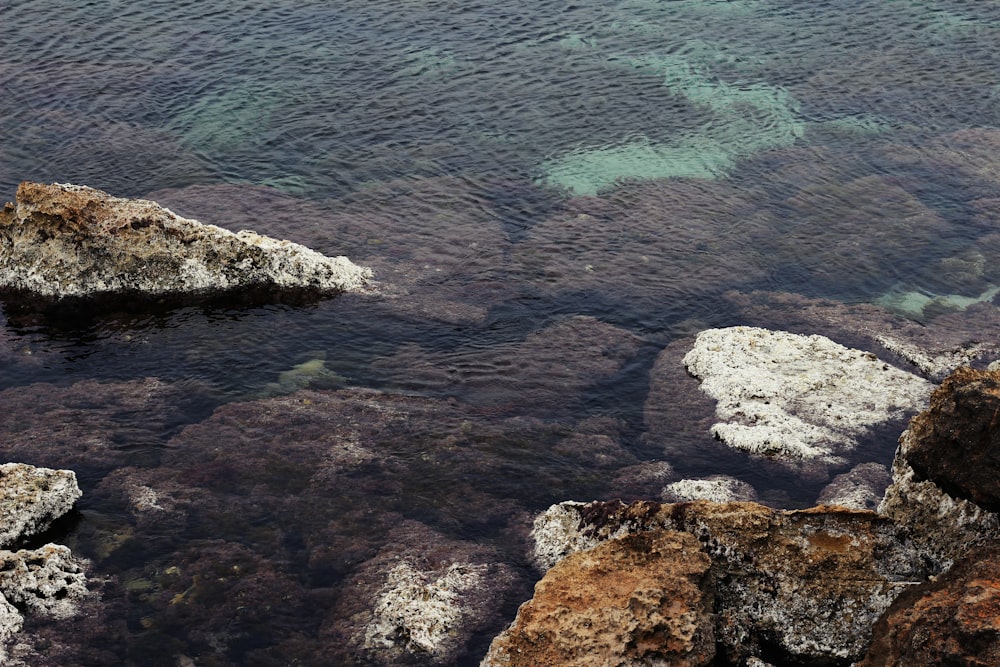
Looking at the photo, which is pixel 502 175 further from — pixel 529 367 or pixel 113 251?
pixel 113 251

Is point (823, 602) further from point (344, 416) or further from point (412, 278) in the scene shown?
point (412, 278)

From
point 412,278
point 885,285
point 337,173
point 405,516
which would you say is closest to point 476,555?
point 405,516

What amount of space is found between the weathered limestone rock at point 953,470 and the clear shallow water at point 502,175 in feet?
→ 16.9

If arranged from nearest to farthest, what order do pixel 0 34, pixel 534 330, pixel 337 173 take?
A: pixel 534 330, pixel 337 173, pixel 0 34

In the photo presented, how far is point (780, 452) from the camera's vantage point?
2470 centimetres

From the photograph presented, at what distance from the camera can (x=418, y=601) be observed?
766 inches

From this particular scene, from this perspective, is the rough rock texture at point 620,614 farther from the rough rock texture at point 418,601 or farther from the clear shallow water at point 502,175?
the clear shallow water at point 502,175

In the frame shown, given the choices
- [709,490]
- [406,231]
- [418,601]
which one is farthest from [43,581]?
[406,231]

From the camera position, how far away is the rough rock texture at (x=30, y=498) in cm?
2066

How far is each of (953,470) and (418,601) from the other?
1097 centimetres

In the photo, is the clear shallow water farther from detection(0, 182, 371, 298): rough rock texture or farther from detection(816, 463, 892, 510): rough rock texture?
detection(0, 182, 371, 298): rough rock texture

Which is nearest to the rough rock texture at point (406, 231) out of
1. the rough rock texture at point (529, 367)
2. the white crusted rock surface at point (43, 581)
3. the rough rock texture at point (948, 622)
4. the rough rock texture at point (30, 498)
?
the rough rock texture at point (529, 367)

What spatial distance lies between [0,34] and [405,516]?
45.2m

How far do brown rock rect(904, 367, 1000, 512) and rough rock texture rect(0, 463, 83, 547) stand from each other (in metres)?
18.8
